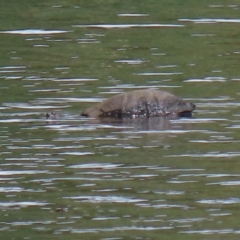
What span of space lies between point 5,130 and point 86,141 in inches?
45.7

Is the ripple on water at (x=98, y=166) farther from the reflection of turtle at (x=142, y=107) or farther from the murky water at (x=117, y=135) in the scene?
the reflection of turtle at (x=142, y=107)

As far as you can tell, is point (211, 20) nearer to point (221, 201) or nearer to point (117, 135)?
point (117, 135)

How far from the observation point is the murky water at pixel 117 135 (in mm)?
8953

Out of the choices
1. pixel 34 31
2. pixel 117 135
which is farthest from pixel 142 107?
pixel 34 31

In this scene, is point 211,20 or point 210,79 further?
point 211,20

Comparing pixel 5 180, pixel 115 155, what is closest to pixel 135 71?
pixel 115 155

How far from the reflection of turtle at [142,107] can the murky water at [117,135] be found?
0.23 metres

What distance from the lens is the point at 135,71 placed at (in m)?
17.0

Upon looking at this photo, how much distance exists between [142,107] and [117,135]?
1459mm

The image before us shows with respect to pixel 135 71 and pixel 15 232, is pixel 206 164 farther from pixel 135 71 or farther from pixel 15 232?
pixel 135 71

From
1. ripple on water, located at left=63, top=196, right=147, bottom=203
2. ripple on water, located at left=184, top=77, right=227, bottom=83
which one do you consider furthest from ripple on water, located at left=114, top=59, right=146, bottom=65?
ripple on water, located at left=63, top=196, right=147, bottom=203

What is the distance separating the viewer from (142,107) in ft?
46.0

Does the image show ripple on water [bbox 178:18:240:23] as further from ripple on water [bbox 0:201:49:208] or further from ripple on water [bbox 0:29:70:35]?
ripple on water [bbox 0:201:49:208]

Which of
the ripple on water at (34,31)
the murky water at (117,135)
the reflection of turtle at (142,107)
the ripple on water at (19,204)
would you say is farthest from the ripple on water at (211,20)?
the ripple on water at (19,204)
